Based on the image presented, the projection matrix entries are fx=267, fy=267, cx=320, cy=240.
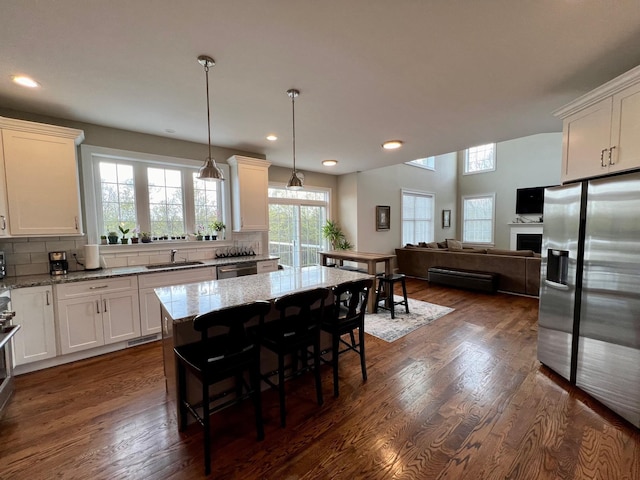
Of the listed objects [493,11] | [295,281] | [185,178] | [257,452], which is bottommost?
[257,452]

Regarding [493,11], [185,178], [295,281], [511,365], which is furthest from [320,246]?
[493,11]

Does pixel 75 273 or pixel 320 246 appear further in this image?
pixel 320 246

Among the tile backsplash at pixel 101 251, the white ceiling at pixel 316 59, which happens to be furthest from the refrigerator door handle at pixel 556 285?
the tile backsplash at pixel 101 251

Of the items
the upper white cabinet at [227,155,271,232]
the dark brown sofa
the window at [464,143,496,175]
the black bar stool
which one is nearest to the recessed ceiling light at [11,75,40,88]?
the upper white cabinet at [227,155,271,232]

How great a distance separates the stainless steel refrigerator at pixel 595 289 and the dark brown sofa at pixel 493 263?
3.04 metres

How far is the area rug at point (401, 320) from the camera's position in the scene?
353 cm

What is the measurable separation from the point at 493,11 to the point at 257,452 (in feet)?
10.1

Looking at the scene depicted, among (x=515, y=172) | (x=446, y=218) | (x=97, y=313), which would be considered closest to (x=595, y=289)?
(x=97, y=313)

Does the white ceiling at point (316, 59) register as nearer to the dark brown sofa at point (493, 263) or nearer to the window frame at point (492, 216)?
the dark brown sofa at point (493, 263)

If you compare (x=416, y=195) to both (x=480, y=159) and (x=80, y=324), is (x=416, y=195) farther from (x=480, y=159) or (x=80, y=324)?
(x=80, y=324)

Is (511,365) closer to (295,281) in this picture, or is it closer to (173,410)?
(295,281)

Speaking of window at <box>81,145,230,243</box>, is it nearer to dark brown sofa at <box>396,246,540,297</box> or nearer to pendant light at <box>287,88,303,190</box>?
pendant light at <box>287,88,303,190</box>

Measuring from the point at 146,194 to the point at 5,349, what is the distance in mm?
2247

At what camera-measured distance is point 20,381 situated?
254 centimetres
